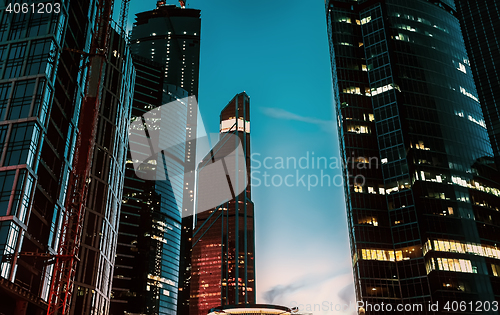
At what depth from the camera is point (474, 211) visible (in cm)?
13250

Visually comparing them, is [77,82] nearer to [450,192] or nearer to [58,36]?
[58,36]

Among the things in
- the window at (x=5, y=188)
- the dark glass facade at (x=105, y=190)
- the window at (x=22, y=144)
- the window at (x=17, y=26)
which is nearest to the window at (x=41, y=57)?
the window at (x=17, y=26)

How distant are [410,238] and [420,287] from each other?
13275mm

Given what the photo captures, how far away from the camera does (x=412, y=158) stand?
13638 centimetres

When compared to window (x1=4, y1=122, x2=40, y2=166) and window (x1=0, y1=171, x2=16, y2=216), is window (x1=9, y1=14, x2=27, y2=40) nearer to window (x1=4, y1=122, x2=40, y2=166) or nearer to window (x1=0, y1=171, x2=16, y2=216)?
window (x1=4, y1=122, x2=40, y2=166)

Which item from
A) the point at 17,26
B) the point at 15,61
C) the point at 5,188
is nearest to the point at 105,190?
the point at 15,61

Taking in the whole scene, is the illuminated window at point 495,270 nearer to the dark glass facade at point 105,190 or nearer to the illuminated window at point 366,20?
the illuminated window at point 366,20

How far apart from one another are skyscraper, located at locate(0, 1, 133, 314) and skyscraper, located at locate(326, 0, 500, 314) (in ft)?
257

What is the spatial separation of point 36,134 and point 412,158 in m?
99.9

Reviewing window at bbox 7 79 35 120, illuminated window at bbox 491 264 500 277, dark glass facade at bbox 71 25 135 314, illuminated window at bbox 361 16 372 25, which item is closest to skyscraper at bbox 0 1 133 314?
window at bbox 7 79 35 120

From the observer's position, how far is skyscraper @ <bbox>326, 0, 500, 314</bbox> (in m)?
123

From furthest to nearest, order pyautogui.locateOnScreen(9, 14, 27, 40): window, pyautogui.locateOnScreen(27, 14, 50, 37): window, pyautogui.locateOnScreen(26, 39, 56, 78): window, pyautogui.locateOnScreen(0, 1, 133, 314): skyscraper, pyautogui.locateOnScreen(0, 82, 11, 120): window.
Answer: pyautogui.locateOnScreen(9, 14, 27, 40): window, pyautogui.locateOnScreen(27, 14, 50, 37): window, pyautogui.locateOnScreen(26, 39, 56, 78): window, pyautogui.locateOnScreen(0, 82, 11, 120): window, pyautogui.locateOnScreen(0, 1, 133, 314): skyscraper

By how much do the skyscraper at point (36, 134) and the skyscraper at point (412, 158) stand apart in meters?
78.4

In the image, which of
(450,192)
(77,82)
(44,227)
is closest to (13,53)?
(77,82)
